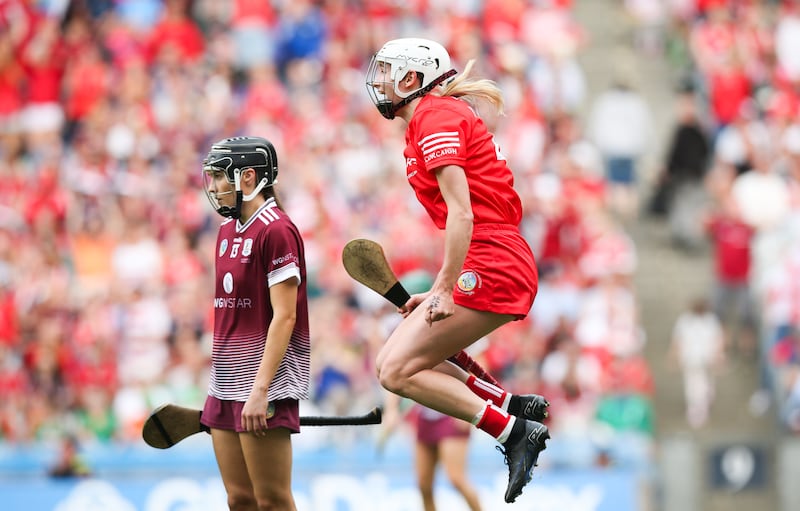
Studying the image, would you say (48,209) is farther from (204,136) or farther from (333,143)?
(333,143)

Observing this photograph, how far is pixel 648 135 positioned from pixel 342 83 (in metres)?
4.26

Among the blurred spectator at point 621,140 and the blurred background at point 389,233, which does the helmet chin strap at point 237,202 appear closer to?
the blurred background at point 389,233

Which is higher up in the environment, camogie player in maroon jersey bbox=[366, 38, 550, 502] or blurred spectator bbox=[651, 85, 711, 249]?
blurred spectator bbox=[651, 85, 711, 249]

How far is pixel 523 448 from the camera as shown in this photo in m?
7.65

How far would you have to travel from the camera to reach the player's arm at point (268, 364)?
737 centimetres

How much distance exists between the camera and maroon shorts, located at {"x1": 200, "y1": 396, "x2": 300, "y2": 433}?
7.50 m

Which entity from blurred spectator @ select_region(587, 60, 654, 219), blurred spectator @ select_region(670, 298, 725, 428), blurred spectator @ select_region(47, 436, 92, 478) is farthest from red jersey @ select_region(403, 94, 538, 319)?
blurred spectator @ select_region(587, 60, 654, 219)

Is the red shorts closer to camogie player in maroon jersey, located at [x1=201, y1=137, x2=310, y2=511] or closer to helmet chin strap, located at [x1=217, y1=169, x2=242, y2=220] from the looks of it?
camogie player in maroon jersey, located at [x1=201, y1=137, x2=310, y2=511]

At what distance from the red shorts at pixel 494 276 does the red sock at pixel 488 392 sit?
2.06 feet

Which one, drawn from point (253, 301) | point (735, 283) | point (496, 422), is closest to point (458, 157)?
point (253, 301)

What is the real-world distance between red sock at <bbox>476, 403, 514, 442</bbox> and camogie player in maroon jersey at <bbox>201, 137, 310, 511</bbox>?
970 mm

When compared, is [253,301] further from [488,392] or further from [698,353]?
[698,353]

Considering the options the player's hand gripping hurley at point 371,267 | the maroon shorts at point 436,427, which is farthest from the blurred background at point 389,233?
the player's hand gripping hurley at point 371,267

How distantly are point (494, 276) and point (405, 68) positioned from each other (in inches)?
47.3
